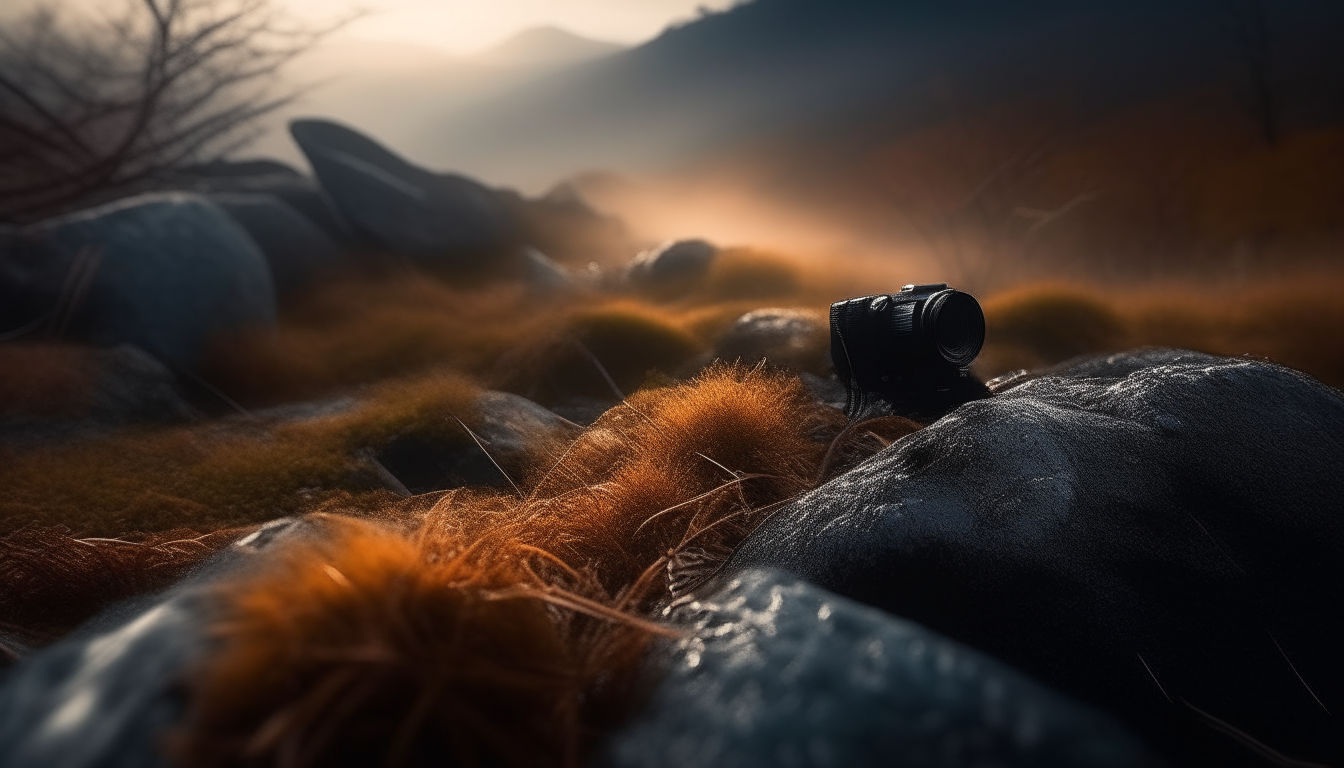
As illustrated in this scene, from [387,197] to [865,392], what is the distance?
6263 mm

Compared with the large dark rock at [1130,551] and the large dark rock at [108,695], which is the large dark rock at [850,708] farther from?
the large dark rock at [1130,551]

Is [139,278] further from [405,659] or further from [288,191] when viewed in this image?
[405,659]

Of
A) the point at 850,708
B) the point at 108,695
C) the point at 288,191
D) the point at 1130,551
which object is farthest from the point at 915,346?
the point at 288,191

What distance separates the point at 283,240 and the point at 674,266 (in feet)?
11.6

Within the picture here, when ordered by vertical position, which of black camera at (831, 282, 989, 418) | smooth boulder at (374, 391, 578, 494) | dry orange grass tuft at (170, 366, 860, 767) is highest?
dry orange grass tuft at (170, 366, 860, 767)

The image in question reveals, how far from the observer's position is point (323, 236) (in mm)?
6754

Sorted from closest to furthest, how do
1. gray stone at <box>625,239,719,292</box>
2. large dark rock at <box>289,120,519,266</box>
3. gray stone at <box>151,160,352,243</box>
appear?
gray stone at <box>625,239,719,292</box>, large dark rock at <box>289,120,519,266</box>, gray stone at <box>151,160,352,243</box>

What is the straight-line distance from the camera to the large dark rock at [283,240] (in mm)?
6125

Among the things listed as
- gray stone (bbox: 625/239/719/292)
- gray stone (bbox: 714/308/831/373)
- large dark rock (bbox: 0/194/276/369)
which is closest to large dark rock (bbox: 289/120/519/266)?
gray stone (bbox: 625/239/719/292)

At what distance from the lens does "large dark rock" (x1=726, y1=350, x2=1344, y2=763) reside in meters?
1.12

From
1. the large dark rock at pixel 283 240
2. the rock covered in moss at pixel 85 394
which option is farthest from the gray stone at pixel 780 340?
the large dark rock at pixel 283 240

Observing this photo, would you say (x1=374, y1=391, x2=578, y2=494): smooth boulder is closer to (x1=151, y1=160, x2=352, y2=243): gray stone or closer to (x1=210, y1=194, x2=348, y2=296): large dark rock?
(x1=210, y1=194, x2=348, y2=296): large dark rock

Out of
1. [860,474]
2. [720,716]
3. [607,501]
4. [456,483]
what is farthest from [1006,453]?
[456,483]

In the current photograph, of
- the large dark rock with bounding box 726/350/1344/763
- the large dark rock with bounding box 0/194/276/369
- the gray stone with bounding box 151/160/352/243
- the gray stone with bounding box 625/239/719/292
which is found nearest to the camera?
the large dark rock with bounding box 726/350/1344/763
